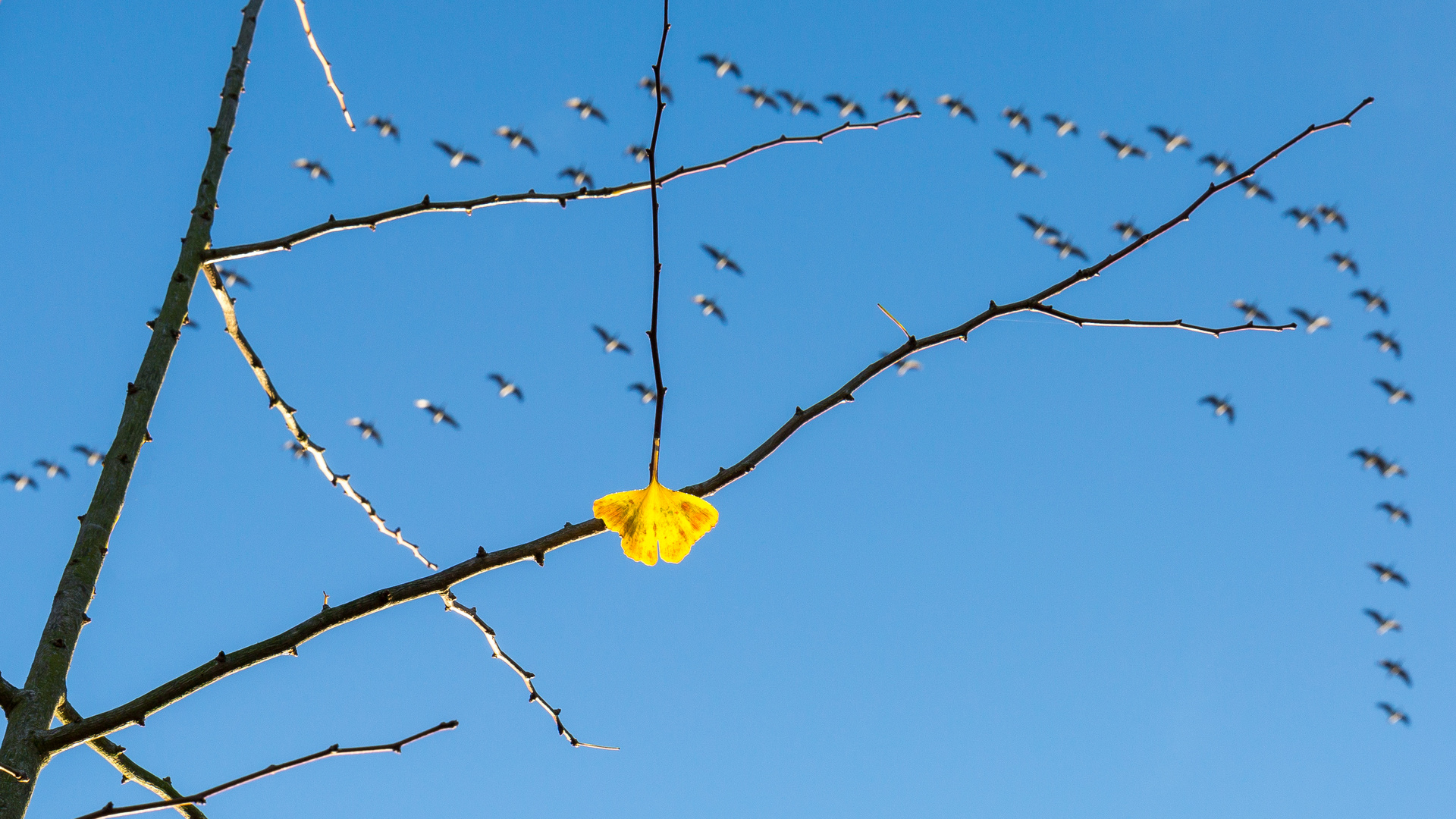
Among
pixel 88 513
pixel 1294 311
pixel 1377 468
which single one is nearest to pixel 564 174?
pixel 88 513

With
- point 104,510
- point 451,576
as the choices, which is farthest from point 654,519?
point 104,510

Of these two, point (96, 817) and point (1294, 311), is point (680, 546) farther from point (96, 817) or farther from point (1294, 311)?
point (1294, 311)

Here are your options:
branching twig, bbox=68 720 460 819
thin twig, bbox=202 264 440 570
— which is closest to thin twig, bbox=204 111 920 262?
thin twig, bbox=202 264 440 570

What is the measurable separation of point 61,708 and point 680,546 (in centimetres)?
123

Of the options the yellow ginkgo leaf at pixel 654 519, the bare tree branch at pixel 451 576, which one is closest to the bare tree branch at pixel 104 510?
the bare tree branch at pixel 451 576

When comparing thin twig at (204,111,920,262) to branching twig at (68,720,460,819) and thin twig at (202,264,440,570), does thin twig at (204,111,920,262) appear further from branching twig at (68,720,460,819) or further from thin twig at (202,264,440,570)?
branching twig at (68,720,460,819)

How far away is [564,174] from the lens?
749 centimetres

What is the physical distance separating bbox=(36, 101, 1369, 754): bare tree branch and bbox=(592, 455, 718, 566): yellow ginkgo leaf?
0.08m

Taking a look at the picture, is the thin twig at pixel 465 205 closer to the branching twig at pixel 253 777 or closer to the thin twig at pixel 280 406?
the thin twig at pixel 280 406

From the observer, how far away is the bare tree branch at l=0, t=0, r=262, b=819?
155 centimetres

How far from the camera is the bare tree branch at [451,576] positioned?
156 centimetres

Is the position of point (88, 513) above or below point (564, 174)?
below

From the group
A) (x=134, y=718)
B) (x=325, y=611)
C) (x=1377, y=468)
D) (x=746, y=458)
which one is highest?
(x=1377, y=468)

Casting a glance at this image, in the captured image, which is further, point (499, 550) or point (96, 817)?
point (499, 550)
